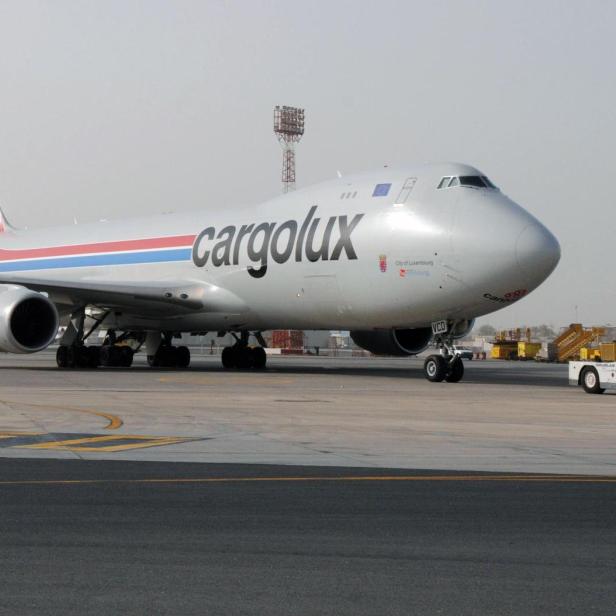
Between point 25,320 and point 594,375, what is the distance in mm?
16923

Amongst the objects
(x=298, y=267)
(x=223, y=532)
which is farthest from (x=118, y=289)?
(x=223, y=532)

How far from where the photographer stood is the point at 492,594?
5.69m

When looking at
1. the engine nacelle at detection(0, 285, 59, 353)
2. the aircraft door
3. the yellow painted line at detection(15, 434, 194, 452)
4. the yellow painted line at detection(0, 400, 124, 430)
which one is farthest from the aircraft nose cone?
the yellow painted line at detection(15, 434, 194, 452)

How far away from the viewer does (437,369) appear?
28.2 meters

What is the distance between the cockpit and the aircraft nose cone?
2.06 m

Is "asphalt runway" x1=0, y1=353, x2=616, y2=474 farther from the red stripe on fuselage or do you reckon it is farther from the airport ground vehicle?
the red stripe on fuselage

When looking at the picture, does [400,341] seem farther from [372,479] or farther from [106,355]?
[372,479]

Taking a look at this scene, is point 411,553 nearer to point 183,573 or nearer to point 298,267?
point 183,573

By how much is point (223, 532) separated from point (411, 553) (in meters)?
1.34

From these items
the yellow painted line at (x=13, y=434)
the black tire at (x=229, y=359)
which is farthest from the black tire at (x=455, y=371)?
the yellow painted line at (x=13, y=434)

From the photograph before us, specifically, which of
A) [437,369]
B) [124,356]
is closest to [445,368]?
[437,369]

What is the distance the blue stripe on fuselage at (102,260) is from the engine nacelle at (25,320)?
16.7 feet

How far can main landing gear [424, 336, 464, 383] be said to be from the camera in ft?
92.6

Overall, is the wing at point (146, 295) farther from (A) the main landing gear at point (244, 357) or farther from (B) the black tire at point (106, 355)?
(A) the main landing gear at point (244, 357)
